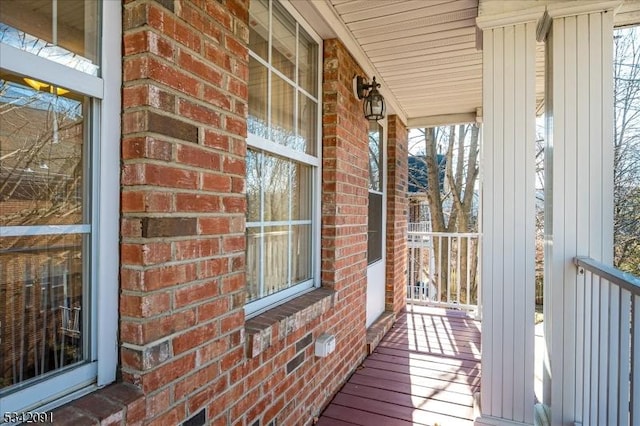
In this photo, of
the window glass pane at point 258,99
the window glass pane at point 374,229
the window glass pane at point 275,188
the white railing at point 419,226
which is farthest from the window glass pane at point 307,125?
the white railing at point 419,226

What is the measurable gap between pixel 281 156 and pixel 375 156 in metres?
2.17

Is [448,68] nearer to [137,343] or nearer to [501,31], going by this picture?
[501,31]

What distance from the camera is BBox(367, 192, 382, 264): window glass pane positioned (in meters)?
3.89

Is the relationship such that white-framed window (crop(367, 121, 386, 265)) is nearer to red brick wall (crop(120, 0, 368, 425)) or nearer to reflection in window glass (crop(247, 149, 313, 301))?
reflection in window glass (crop(247, 149, 313, 301))

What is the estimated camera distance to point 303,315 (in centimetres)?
204

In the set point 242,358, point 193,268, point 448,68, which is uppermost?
point 448,68

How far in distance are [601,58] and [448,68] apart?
1.58 meters

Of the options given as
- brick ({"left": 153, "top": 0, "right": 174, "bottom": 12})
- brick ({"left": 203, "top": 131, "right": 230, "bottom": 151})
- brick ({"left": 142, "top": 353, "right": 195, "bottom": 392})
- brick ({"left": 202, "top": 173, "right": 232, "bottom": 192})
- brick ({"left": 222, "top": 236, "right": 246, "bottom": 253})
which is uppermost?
brick ({"left": 153, "top": 0, "right": 174, "bottom": 12})

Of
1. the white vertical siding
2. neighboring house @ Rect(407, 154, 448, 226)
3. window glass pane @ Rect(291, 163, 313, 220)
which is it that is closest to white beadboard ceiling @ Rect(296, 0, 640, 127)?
the white vertical siding

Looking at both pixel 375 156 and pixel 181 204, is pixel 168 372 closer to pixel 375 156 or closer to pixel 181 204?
pixel 181 204

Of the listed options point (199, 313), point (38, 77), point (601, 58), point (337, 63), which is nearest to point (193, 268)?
point (199, 313)

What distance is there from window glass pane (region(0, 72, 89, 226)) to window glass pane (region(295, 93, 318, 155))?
1.38m

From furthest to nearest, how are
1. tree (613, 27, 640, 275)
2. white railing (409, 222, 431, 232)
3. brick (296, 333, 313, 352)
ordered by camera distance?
1. white railing (409, 222, 431, 232)
2. tree (613, 27, 640, 275)
3. brick (296, 333, 313, 352)

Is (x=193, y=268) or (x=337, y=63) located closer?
(x=193, y=268)
